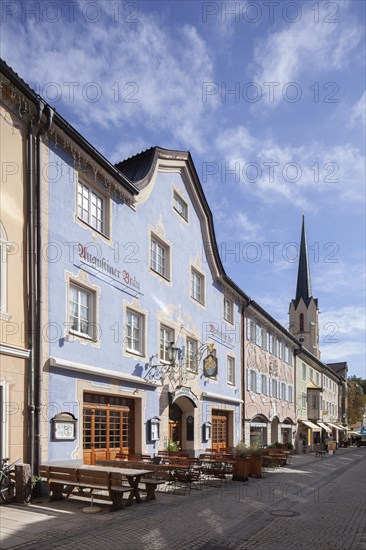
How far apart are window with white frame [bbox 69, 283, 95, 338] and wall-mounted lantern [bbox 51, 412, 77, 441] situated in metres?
2.17

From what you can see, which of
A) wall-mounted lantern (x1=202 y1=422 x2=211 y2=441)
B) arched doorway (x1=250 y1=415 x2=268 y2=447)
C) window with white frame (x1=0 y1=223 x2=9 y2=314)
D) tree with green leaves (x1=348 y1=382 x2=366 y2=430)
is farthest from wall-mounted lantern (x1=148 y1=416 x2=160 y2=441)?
tree with green leaves (x1=348 y1=382 x2=366 y2=430)

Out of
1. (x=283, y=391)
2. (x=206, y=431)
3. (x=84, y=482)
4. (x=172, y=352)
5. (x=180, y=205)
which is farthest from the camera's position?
(x=283, y=391)

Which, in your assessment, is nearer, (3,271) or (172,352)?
(3,271)

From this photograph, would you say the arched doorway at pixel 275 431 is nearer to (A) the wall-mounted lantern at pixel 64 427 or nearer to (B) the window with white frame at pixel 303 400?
(B) the window with white frame at pixel 303 400

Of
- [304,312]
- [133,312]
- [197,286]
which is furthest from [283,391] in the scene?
[304,312]

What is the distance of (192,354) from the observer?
74.6 ft

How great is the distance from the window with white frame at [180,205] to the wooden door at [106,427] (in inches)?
323

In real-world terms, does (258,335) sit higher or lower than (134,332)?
lower

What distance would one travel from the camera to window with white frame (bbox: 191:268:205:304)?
76.9 ft

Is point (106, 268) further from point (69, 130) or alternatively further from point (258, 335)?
point (258, 335)

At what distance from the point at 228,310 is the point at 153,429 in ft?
35.4

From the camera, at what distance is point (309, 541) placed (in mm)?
9156

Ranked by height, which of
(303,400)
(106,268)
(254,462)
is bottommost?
(303,400)

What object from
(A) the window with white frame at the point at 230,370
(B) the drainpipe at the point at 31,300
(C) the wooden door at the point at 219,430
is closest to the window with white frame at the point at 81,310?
(B) the drainpipe at the point at 31,300
